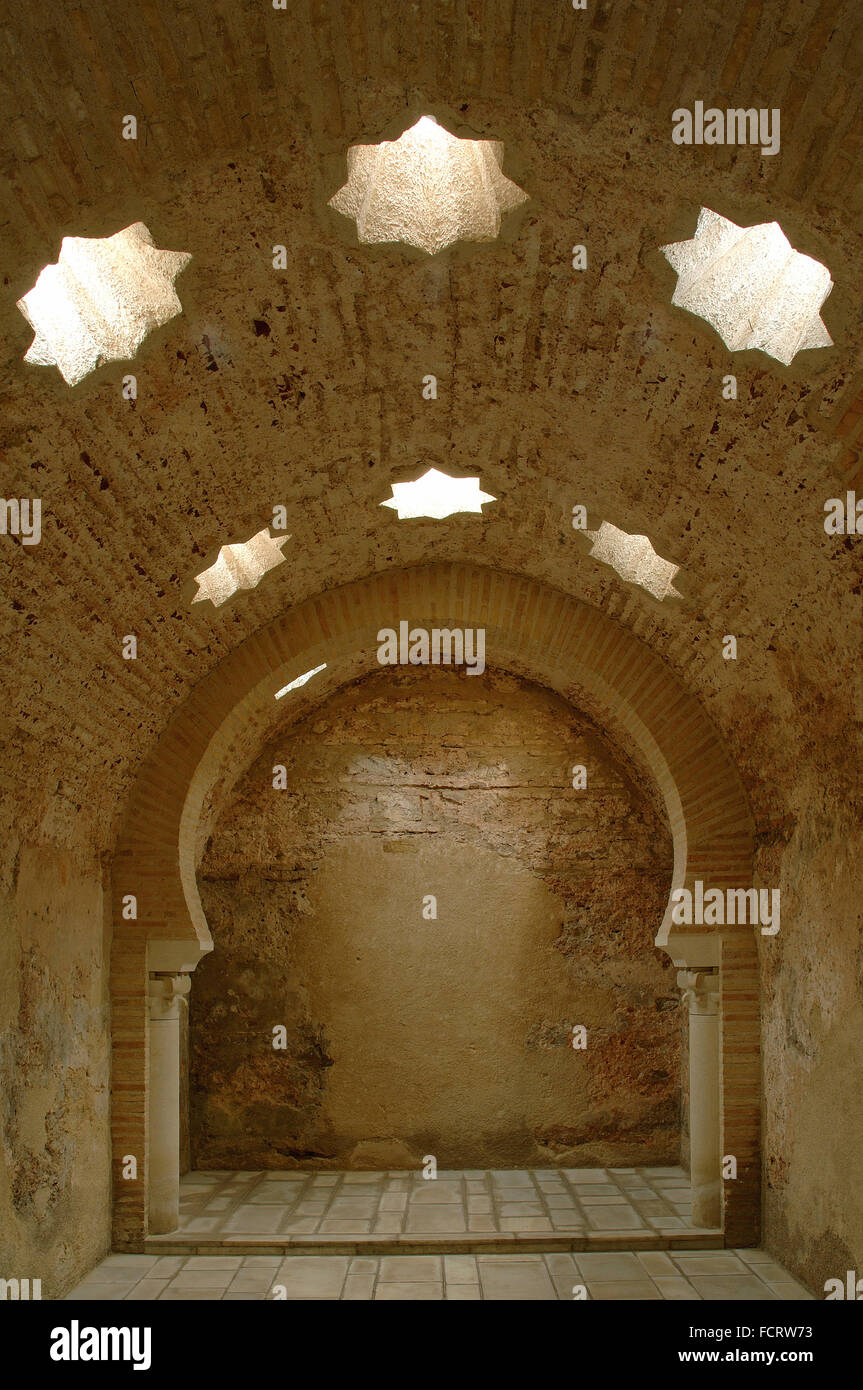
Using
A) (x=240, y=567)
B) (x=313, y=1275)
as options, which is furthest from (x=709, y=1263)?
(x=240, y=567)

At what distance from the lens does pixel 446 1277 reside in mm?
7168

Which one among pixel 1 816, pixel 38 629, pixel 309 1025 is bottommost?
pixel 309 1025

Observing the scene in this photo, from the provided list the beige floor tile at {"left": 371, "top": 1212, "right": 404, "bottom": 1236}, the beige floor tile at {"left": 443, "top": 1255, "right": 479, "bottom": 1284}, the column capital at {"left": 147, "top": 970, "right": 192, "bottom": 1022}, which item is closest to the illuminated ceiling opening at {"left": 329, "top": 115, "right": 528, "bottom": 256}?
the column capital at {"left": 147, "top": 970, "right": 192, "bottom": 1022}

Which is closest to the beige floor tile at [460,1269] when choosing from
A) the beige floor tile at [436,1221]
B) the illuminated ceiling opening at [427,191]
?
the beige floor tile at [436,1221]

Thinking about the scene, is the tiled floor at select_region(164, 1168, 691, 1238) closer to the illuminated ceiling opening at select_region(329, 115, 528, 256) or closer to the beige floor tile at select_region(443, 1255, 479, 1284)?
the beige floor tile at select_region(443, 1255, 479, 1284)

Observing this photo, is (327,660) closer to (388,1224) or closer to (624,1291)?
(388,1224)

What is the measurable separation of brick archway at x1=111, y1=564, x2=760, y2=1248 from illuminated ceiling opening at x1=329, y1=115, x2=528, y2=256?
3970 mm

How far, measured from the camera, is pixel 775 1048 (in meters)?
7.56

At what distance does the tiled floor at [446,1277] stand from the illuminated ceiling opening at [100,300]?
540cm

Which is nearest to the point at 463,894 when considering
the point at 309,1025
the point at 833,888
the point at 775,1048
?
the point at 309,1025

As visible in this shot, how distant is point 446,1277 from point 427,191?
635cm

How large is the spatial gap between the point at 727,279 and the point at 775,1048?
5.14m
